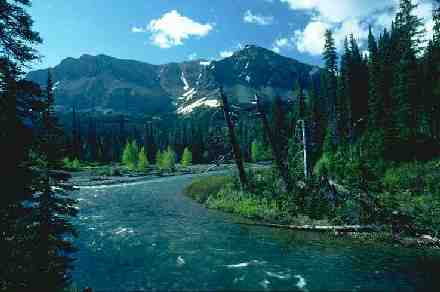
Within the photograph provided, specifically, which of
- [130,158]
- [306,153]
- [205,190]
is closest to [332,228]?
[306,153]

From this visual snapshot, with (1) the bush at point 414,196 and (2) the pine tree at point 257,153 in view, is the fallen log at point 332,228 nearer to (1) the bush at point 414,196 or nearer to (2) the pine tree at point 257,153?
(1) the bush at point 414,196

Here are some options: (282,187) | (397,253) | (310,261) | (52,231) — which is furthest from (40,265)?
(282,187)

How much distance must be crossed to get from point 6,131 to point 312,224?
1761 centimetres

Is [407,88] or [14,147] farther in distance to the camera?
[407,88]

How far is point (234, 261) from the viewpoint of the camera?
54.1ft

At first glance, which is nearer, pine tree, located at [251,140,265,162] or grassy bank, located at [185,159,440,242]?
grassy bank, located at [185,159,440,242]

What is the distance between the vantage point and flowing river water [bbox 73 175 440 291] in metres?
13.6

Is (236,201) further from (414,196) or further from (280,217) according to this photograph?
(414,196)

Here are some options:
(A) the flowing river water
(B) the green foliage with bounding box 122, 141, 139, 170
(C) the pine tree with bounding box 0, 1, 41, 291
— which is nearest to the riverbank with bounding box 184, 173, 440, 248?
(A) the flowing river water

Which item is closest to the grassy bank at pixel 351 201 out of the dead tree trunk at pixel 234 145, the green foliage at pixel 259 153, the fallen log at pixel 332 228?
the fallen log at pixel 332 228

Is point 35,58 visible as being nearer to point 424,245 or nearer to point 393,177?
point 424,245

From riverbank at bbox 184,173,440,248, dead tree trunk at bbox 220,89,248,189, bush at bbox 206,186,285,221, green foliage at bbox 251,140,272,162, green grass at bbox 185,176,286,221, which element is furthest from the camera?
green foliage at bbox 251,140,272,162

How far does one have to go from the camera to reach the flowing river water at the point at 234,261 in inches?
537

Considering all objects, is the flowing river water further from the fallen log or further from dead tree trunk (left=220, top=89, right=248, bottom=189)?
dead tree trunk (left=220, top=89, right=248, bottom=189)
